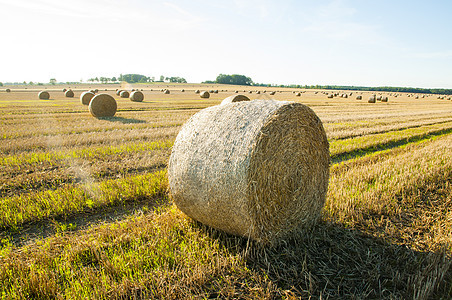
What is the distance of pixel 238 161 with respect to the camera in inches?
137

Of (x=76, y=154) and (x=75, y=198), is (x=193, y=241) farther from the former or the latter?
(x=76, y=154)

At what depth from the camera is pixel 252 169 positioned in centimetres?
347

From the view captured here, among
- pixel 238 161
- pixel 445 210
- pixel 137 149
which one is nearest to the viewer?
pixel 238 161

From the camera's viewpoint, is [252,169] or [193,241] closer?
[252,169]

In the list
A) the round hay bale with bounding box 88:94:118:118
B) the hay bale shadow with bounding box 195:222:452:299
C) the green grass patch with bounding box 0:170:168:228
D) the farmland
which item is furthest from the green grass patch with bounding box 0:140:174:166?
the round hay bale with bounding box 88:94:118:118

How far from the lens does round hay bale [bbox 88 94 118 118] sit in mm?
15531

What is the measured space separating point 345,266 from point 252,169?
1465mm

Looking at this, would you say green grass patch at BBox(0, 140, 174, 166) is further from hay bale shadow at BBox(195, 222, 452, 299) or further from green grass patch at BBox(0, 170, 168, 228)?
hay bale shadow at BBox(195, 222, 452, 299)

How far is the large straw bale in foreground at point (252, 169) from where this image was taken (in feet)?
11.5

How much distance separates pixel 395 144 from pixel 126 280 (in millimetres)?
9771

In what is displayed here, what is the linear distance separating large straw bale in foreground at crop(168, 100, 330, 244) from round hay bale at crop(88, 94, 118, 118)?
12.8 meters

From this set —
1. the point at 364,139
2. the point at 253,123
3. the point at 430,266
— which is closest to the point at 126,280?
the point at 253,123

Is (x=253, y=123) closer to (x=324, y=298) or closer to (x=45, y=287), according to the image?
(x=324, y=298)

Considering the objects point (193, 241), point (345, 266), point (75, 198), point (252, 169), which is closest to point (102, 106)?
point (75, 198)
